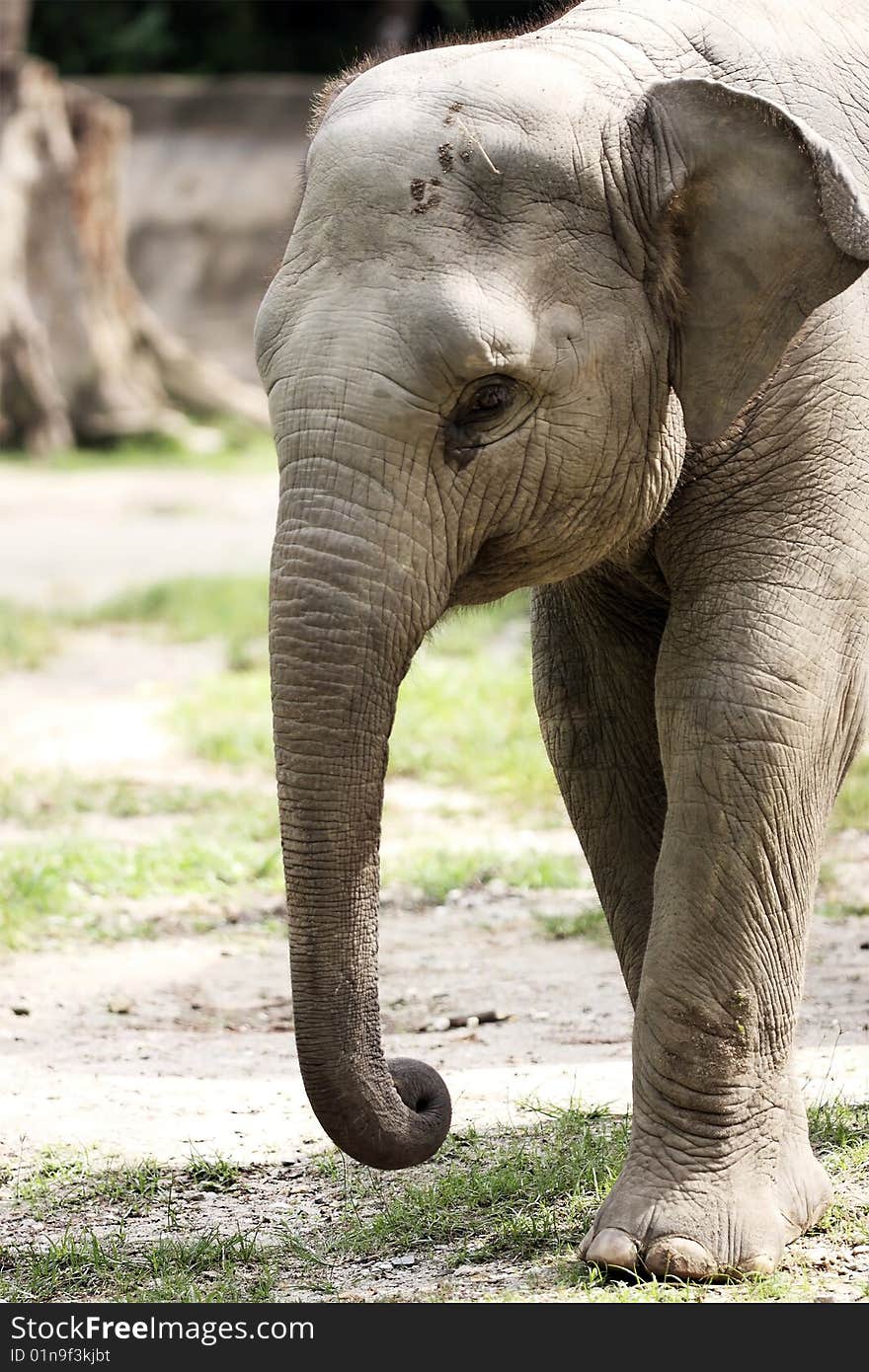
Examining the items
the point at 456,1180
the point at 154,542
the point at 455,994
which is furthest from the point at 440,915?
the point at 154,542

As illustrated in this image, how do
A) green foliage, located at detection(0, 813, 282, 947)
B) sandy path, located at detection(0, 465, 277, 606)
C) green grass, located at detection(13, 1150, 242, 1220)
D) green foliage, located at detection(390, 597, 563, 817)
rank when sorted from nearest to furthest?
green grass, located at detection(13, 1150, 242, 1220) → green foliage, located at detection(0, 813, 282, 947) → green foliage, located at detection(390, 597, 563, 817) → sandy path, located at detection(0, 465, 277, 606)

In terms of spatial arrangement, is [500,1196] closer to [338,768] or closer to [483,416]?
[338,768]

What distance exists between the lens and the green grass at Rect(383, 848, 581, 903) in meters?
6.79

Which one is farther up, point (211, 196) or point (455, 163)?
point (455, 163)

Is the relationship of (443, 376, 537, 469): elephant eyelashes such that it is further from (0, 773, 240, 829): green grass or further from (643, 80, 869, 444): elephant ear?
(0, 773, 240, 829): green grass

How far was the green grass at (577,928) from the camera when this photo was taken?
6.27 metres

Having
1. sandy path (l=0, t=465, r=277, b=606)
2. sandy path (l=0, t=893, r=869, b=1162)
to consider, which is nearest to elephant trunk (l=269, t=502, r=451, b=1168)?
sandy path (l=0, t=893, r=869, b=1162)

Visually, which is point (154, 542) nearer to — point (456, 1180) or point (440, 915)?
point (440, 915)

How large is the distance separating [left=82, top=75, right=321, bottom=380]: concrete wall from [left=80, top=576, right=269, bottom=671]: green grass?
12.9 m

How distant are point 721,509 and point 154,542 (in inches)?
448

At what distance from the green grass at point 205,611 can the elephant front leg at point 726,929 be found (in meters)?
6.88

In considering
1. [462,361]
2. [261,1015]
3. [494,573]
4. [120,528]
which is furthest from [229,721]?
[120,528]

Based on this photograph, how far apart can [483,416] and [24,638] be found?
7.78 meters

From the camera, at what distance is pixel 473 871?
272 inches
